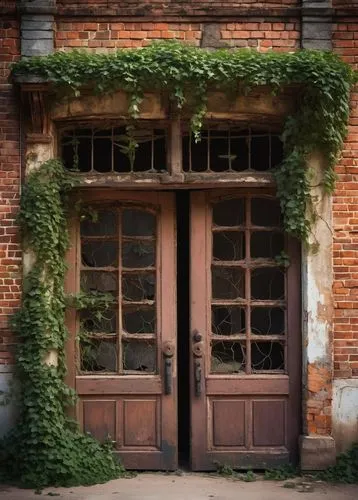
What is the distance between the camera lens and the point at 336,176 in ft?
22.7

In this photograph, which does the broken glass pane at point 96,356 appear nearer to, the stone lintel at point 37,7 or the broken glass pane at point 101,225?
the broken glass pane at point 101,225

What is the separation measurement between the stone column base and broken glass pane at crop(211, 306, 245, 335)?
125cm

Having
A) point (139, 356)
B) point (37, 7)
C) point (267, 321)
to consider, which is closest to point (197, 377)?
point (139, 356)

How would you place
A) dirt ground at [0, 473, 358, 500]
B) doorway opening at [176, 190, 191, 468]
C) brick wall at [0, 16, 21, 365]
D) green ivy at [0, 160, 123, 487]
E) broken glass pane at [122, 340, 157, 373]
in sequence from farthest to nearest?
1. doorway opening at [176, 190, 191, 468]
2. broken glass pane at [122, 340, 157, 373]
3. brick wall at [0, 16, 21, 365]
4. green ivy at [0, 160, 123, 487]
5. dirt ground at [0, 473, 358, 500]

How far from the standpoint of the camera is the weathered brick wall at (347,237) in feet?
22.8

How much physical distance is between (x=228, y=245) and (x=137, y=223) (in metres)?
0.94

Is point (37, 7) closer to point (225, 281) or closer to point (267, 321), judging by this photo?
point (225, 281)

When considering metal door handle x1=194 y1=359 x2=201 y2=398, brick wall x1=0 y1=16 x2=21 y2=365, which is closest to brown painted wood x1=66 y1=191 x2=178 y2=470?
metal door handle x1=194 y1=359 x2=201 y2=398

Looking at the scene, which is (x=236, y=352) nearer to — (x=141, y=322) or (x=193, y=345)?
(x=193, y=345)

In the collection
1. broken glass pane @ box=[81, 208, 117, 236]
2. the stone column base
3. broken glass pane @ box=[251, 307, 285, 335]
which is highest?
broken glass pane @ box=[81, 208, 117, 236]

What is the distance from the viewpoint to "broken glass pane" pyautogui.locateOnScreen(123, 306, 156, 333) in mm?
7145

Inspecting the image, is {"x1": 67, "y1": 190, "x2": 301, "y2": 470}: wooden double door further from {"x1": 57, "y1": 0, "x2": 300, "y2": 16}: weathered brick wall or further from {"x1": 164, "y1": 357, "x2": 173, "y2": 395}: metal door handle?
{"x1": 57, "y1": 0, "x2": 300, "y2": 16}: weathered brick wall

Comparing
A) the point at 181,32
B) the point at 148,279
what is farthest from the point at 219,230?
the point at 181,32

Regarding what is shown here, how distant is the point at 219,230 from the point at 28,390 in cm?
240
